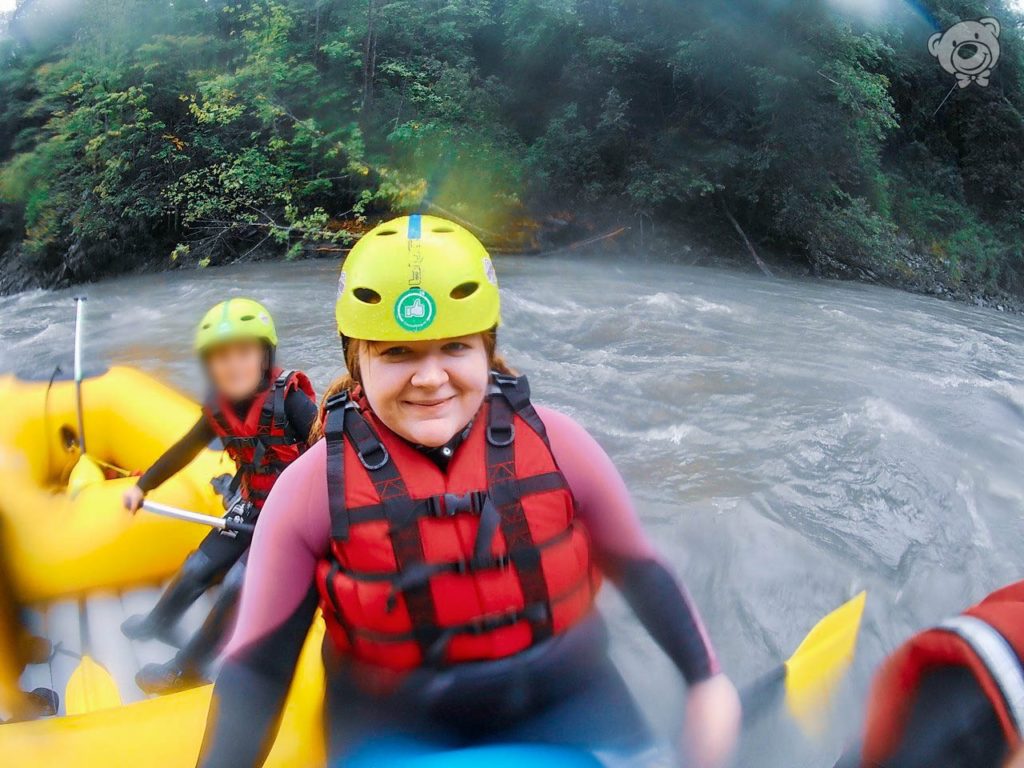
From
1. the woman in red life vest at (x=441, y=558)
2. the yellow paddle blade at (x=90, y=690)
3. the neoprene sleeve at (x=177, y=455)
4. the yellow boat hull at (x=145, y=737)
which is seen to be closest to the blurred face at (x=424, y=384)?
the woman in red life vest at (x=441, y=558)

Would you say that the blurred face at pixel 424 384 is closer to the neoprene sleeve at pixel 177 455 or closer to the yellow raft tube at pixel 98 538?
the yellow raft tube at pixel 98 538

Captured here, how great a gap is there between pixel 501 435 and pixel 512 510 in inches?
5.6

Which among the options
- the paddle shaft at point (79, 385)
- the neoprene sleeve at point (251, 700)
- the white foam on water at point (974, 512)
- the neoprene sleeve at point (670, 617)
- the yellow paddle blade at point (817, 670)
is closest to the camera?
the neoprene sleeve at point (251, 700)

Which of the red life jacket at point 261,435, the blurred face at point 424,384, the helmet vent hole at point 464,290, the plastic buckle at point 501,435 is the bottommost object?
the red life jacket at point 261,435

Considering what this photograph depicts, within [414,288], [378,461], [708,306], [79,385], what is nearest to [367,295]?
[414,288]

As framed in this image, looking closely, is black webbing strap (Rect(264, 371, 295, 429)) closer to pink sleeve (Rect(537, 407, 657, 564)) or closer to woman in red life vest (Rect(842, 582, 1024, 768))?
pink sleeve (Rect(537, 407, 657, 564))

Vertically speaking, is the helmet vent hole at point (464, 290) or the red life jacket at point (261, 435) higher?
the helmet vent hole at point (464, 290)

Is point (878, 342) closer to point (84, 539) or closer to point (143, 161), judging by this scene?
point (84, 539)

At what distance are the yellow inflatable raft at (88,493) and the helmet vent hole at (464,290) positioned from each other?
73.6 inches

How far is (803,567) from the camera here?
305 centimetres

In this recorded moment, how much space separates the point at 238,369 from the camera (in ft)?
7.07

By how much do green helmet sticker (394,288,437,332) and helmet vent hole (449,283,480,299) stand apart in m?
0.06

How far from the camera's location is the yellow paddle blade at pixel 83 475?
8.57ft

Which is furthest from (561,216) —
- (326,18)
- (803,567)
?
(803,567)
